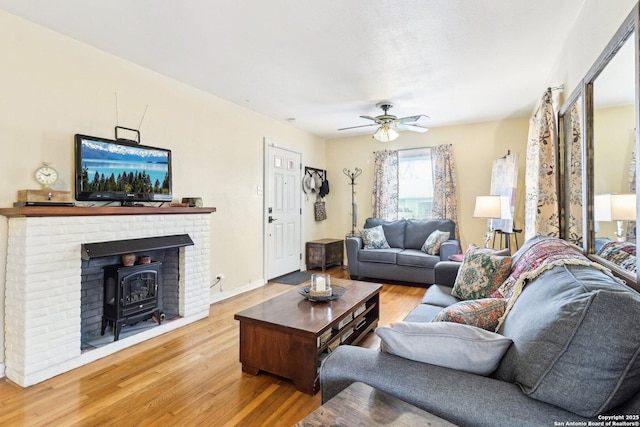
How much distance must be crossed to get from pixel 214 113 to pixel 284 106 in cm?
92

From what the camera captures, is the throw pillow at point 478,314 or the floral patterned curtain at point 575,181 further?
the floral patterned curtain at point 575,181

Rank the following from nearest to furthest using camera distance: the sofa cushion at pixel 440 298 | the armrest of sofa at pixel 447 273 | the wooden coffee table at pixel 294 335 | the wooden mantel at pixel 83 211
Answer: the wooden coffee table at pixel 294 335 < the wooden mantel at pixel 83 211 < the sofa cushion at pixel 440 298 < the armrest of sofa at pixel 447 273

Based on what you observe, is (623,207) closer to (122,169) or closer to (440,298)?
(440,298)

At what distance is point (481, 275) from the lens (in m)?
2.32

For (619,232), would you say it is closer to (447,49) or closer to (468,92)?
(447,49)

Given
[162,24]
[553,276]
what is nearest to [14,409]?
[162,24]

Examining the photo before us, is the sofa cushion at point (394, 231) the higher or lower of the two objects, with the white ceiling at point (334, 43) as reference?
lower

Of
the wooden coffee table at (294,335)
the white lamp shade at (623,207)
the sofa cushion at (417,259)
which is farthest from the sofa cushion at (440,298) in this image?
the sofa cushion at (417,259)

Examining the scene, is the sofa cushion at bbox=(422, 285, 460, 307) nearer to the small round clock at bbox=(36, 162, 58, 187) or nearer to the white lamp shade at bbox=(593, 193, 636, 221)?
the white lamp shade at bbox=(593, 193, 636, 221)

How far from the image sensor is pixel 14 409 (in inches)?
72.6

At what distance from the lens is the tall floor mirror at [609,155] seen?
1338 millimetres

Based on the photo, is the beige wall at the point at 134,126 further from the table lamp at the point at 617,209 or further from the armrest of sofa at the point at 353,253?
the table lamp at the point at 617,209

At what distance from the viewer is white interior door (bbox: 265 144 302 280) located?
4782 mm

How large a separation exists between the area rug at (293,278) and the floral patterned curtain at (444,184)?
2.40 m
